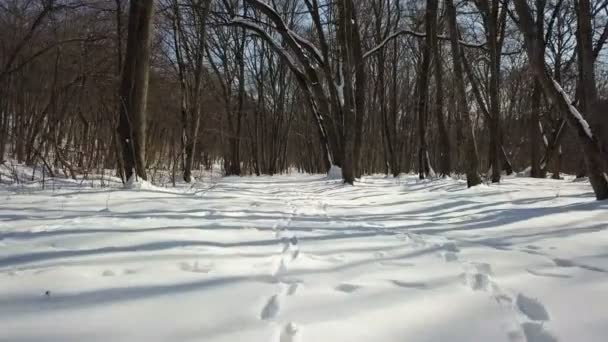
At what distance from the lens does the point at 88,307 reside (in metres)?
2.32

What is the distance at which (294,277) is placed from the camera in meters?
3.07

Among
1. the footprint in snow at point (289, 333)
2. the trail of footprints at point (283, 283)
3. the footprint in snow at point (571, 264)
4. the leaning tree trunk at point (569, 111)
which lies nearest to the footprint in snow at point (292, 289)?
the trail of footprints at point (283, 283)

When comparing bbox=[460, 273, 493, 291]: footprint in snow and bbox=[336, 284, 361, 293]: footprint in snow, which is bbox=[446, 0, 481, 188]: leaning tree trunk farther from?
bbox=[336, 284, 361, 293]: footprint in snow

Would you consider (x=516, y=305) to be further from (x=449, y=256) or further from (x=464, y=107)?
(x=464, y=107)

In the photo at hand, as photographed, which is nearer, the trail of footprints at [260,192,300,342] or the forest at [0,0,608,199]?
the trail of footprints at [260,192,300,342]

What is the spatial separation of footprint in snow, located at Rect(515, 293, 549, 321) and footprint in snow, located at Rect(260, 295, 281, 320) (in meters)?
1.31

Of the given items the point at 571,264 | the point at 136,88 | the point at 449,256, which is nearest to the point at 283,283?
the point at 449,256

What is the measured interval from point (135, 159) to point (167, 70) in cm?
1169

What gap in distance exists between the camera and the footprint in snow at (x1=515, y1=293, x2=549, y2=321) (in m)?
2.32

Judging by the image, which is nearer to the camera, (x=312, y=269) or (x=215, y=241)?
(x=312, y=269)

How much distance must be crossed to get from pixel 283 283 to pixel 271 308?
1.56 feet

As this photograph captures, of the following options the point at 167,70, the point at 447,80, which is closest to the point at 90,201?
the point at 167,70

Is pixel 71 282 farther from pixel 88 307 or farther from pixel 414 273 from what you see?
pixel 414 273

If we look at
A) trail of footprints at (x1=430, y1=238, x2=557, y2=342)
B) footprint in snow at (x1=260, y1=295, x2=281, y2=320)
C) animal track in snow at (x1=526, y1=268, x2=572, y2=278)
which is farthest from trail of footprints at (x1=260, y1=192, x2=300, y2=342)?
animal track in snow at (x1=526, y1=268, x2=572, y2=278)
